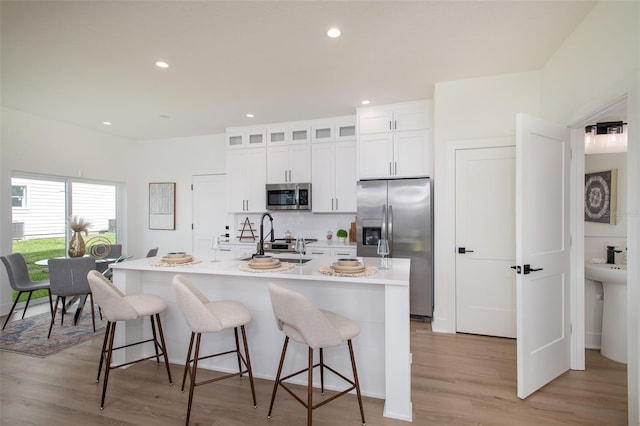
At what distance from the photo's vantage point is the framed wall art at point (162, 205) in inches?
236

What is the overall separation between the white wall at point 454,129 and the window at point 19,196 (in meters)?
5.55

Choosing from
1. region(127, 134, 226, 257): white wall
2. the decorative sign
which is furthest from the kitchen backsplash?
the decorative sign

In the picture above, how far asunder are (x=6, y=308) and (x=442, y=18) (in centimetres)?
600

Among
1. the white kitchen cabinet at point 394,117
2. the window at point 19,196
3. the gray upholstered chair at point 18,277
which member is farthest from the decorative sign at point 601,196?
the window at point 19,196

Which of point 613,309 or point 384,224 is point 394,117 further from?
point 613,309

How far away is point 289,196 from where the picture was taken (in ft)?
15.9

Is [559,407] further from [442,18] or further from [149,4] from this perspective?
[149,4]

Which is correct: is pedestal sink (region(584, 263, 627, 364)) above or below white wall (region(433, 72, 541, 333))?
below

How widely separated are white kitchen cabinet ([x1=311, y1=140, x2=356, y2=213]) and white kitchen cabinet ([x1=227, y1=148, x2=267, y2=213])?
0.89 meters

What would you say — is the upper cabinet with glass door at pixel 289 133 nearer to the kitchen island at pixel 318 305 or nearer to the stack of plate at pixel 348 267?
the kitchen island at pixel 318 305

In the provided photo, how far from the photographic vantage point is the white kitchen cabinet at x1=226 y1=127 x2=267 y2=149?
513cm

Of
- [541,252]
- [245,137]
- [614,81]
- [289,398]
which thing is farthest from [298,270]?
[245,137]

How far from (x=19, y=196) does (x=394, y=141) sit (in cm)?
522

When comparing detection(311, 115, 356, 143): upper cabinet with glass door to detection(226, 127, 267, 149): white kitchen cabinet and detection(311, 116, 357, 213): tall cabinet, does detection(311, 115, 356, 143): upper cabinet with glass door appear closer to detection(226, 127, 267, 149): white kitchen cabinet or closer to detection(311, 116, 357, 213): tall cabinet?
detection(311, 116, 357, 213): tall cabinet
